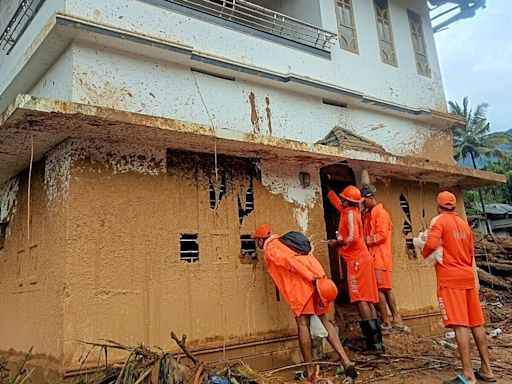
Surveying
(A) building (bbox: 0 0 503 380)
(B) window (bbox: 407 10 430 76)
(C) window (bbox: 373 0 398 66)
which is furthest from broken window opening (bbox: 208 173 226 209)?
(B) window (bbox: 407 10 430 76)

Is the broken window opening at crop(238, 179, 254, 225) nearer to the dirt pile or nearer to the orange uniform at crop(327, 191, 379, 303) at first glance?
the orange uniform at crop(327, 191, 379, 303)

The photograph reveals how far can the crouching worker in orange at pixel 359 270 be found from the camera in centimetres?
618

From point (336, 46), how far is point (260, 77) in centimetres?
204

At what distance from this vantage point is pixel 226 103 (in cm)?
677

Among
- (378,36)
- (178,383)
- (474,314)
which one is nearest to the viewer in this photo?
(178,383)

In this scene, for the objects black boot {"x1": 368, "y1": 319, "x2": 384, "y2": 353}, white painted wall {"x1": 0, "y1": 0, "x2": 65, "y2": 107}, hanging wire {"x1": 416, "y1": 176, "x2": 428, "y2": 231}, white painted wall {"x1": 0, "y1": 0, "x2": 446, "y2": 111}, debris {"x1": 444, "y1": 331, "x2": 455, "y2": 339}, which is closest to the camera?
white painted wall {"x1": 0, "y1": 0, "x2": 65, "y2": 107}

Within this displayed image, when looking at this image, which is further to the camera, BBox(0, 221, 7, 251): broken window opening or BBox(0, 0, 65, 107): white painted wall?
BBox(0, 221, 7, 251): broken window opening

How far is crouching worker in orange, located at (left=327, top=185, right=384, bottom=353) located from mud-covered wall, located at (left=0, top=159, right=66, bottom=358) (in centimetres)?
362

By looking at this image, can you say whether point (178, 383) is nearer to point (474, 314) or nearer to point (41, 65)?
point (474, 314)

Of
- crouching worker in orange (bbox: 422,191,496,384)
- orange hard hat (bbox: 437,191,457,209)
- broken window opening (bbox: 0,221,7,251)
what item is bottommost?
crouching worker in orange (bbox: 422,191,496,384)

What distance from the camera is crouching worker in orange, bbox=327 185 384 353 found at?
6.18 meters

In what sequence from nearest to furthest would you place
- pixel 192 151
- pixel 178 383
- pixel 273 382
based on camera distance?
1. pixel 178 383
2. pixel 273 382
3. pixel 192 151

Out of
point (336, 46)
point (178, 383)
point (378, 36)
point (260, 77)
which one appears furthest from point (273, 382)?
point (378, 36)

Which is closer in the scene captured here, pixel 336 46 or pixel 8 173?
pixel 8 173
